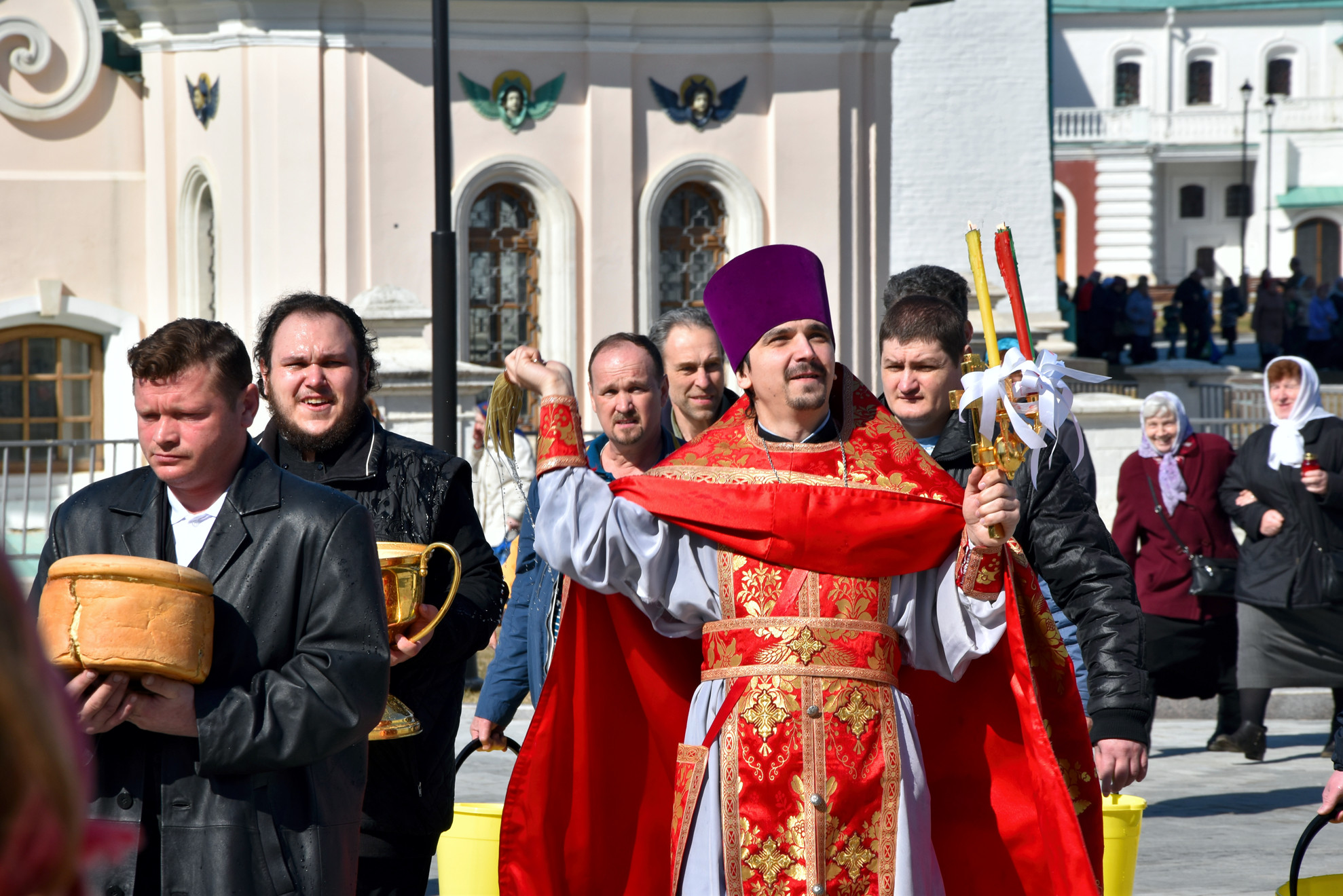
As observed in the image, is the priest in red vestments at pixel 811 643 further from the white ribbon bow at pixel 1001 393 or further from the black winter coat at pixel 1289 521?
the black winter coat at pixel 1289 521

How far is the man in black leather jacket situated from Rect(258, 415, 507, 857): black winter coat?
88 cm

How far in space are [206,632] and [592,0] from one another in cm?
1415

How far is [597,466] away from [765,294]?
4.90 ft

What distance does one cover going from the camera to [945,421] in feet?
15.4

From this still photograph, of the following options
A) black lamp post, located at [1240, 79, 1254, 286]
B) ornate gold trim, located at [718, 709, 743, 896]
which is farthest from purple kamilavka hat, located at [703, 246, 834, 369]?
black lamp post, located at [1240, 79, 1254, 286]

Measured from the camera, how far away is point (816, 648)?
3891 mm

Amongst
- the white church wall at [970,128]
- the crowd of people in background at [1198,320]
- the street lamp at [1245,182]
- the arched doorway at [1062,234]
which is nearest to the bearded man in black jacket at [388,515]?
the white church wall at [970,128]

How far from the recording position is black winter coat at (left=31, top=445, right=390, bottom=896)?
3174 mm

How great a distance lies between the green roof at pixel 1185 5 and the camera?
60.5 metres

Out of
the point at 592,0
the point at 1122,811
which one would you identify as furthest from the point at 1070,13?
the point at 1122,811

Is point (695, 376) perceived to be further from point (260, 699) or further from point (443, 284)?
point (443, 284)

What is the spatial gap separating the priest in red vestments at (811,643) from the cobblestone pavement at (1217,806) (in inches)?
111

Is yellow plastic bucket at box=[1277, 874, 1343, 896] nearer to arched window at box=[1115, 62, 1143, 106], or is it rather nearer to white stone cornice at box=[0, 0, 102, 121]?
white stone cornice at box=[0, 0, 102, 121]

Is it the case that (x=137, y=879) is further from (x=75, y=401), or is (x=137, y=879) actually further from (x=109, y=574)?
Answer: (x=75, y=401)
